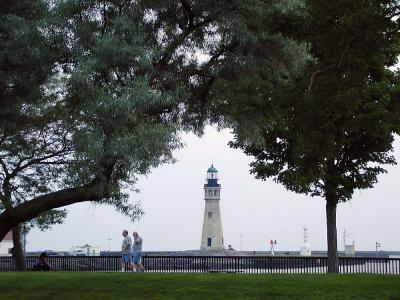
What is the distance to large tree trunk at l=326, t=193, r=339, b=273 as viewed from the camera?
23875mm

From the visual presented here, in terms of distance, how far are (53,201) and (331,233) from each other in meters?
14.2

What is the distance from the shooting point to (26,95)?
1423 centimetres

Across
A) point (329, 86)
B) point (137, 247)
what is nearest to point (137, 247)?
point (137, 247)

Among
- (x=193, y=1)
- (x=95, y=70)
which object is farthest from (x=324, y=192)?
(x=95, y=70)

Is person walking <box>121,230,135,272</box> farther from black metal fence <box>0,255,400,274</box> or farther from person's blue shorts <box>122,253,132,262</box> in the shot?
black metal fence <box>0,255,400,274</box>

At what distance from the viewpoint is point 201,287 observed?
14.6 m

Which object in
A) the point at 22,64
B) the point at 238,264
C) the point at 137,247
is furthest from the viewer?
the point at 238,264

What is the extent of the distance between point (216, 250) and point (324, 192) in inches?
2622

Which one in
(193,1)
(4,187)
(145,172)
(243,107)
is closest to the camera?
(145,172)

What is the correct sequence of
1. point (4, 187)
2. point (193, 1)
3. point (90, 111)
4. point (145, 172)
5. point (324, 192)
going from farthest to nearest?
point (324, 192) < point (4, 187) < point (193, 1) < point (145, 172) < point (90, 111)

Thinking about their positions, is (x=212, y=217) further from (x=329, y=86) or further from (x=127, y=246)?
(x=329, y=86)

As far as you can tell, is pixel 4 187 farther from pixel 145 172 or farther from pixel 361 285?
pixel 361 285

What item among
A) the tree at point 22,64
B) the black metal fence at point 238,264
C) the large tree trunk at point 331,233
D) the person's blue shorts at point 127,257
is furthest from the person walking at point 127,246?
the large tree trunk at point 331,233

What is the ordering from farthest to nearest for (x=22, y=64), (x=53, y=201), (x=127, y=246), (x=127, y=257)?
(x=127, y=257) < (x=127, y=246) < (x=53, y=201) < (x=22, y=64)
